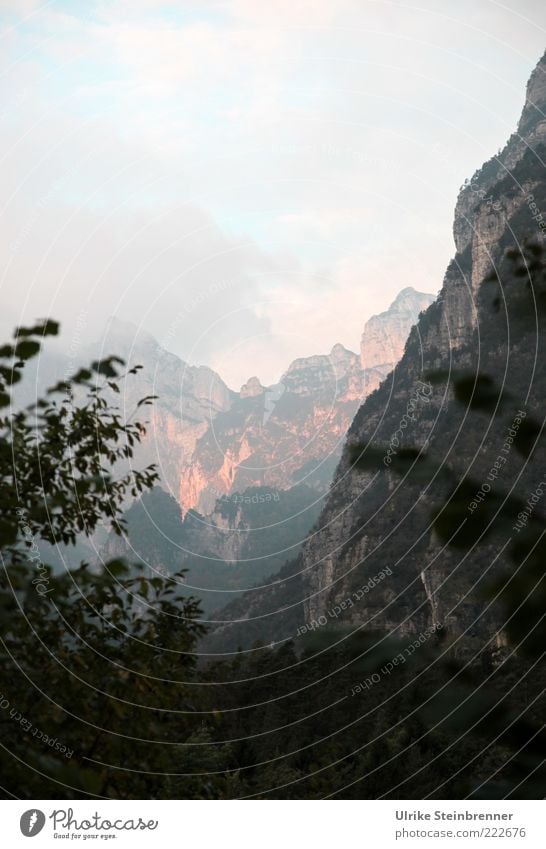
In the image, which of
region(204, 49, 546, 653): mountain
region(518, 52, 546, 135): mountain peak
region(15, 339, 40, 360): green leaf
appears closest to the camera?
region(15, 339, 40, 360): green leaf

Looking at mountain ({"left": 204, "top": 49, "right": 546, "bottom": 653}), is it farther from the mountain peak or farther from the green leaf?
the green leaf

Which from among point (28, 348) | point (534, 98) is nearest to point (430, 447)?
point (28, 348)

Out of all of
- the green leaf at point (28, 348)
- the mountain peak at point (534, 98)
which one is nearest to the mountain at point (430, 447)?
the mountain peak at point (534, 98)

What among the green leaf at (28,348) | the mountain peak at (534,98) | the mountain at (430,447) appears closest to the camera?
the green leaf at (28,348)

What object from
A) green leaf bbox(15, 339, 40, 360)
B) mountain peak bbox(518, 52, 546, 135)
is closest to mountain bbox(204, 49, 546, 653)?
mountain peak bbox(518, 52, 546, 135)

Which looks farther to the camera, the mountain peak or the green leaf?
the mountain peak

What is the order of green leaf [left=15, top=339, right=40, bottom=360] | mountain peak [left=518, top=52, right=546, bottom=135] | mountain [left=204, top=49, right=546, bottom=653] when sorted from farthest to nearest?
mountain peak [left=518, top=52, right=546, bottom=135] → mountain [left=204, top=49, right=546, bottom=653] → green leaf [left=15, top=339, right=40, bottom=360]

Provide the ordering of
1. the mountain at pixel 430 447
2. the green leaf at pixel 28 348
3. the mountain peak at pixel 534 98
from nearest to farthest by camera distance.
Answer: the green leaf at pixel 28 348
the mountain at pixel 430 447
the mountain peak at pixel 534 98

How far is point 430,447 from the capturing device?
223ft

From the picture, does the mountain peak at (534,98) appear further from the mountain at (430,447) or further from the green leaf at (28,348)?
the green leaf at (28,348)

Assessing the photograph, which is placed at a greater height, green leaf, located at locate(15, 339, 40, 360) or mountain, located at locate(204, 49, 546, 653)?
mountain, located at locate(204, 49, 546, 653)

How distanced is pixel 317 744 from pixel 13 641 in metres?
34.2

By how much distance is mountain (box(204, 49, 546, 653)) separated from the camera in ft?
258

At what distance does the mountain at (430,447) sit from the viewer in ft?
258
